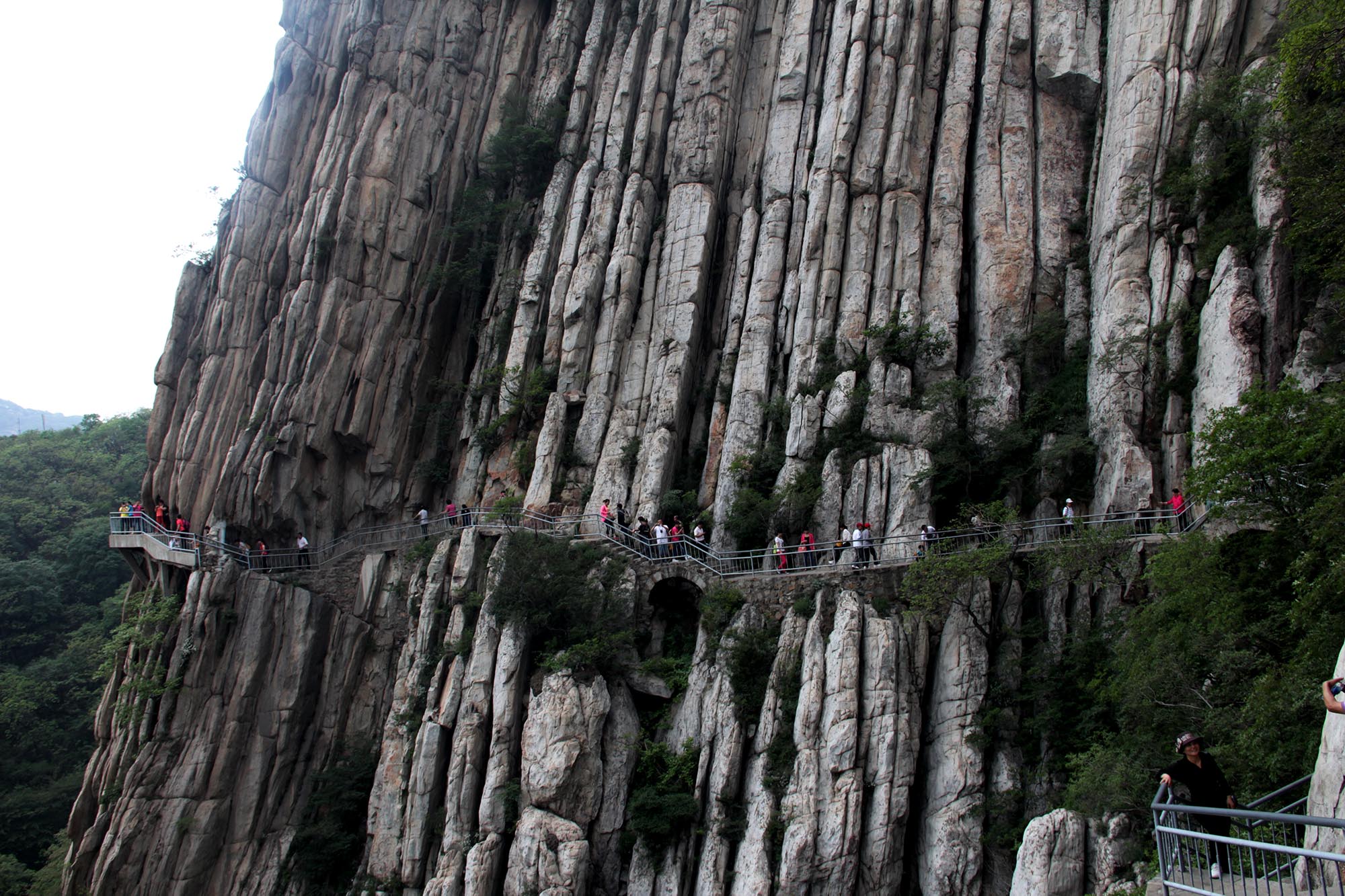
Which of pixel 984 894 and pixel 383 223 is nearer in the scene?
pixel 984 894

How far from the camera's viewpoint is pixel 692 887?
21625 millimetres

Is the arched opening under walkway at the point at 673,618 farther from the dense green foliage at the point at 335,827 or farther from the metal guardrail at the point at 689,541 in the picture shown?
the dense green foliage at the point at 335,827

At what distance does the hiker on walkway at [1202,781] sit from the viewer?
9.15 metres

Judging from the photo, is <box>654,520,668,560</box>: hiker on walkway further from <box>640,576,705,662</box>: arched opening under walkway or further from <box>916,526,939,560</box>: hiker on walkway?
<box>916,526,939,560</box>: hiker on walkway

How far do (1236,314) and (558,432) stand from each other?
20553mm

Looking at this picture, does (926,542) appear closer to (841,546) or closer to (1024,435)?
(841,546)

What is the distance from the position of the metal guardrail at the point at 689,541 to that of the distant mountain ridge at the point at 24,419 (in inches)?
6630

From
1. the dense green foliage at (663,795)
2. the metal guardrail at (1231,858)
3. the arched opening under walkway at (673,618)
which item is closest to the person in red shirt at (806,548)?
the arched opening under walkway at (673,618)

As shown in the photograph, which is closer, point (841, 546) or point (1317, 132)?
point (1317, 132)

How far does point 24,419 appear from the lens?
181375 millimetres

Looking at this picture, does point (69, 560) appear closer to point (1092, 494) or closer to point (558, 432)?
point (558, 432)

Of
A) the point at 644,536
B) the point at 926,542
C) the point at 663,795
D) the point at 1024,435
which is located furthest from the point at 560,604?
the point at 1024,435

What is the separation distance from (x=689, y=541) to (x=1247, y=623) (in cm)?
1471

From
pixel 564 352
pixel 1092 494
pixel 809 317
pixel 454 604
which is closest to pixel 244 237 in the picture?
pixel 564 352
